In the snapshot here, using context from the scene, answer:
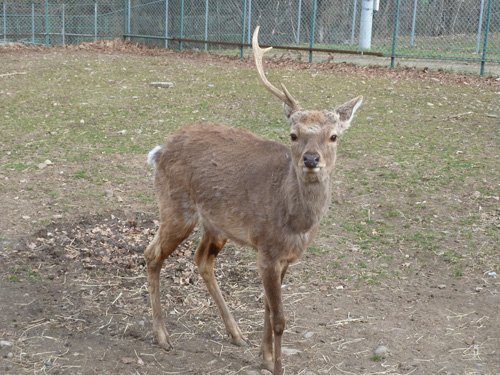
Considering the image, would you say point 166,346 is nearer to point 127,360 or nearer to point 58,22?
point 127,360

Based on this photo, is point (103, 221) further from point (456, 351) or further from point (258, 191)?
point (456, 351)

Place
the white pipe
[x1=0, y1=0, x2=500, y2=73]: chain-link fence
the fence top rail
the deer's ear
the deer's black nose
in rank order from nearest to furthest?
the deer's black nose < the deer's ear < the fence top rail < [x1=0, y1=0, x2=500, y2=73]: chain-link fence < the white pipe

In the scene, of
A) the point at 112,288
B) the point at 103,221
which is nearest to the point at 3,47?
the point at 103,221

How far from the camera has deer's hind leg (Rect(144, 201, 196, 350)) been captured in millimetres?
4755

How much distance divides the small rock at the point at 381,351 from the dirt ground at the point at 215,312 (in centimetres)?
2

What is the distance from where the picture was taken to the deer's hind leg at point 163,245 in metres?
4.76

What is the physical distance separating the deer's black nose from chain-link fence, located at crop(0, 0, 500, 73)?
12.4 m

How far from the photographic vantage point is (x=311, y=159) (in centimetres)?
394

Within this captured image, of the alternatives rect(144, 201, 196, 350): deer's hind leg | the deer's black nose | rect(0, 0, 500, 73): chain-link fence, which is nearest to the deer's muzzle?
the deer's black nose

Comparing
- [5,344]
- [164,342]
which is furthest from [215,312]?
[5,344]

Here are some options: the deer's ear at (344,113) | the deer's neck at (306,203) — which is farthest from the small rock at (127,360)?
the deer's ear at (344,113)

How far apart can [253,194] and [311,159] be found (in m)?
0.73

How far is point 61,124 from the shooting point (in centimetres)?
984

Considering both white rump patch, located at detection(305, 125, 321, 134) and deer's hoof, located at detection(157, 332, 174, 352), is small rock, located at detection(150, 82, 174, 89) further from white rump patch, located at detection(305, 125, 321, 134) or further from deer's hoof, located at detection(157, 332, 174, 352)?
white rump patch, located at detection(305, 125, 321, 134)
